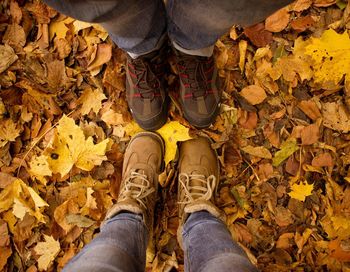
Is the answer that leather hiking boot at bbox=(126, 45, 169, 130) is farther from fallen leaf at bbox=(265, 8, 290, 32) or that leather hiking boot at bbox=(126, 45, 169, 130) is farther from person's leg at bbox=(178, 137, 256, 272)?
fallen leaf at bbox=(265, 8, 290, 32)

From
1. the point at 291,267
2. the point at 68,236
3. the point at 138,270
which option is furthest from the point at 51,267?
the point at 291,267

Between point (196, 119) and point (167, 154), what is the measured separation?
0.23 meters

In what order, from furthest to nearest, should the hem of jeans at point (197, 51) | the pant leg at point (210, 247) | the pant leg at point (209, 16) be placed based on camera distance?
the hem of jeans at point (197, 51) → the pant leg at point (210, 247) → the pant leg at point (209, 16)

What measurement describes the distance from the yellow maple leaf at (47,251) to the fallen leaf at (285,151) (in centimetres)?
99

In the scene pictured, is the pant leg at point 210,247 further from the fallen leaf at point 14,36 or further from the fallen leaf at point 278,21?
the fallen leaf at point 14,36

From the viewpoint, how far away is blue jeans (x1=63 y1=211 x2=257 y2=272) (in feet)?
2.94

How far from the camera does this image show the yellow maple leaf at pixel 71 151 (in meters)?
1.45

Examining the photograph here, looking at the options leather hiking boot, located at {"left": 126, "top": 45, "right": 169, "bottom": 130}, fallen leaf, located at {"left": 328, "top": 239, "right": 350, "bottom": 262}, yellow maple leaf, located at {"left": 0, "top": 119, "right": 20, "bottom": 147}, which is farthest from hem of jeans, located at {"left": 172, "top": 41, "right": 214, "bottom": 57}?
fallen leaf, located at {"left": 328, "top": 239, "right": 350, "bottom": 262}

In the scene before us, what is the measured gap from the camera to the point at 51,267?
4.74 ft

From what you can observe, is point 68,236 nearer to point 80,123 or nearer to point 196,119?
point 80,123

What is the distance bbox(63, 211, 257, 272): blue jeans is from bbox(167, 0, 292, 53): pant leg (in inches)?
23.7

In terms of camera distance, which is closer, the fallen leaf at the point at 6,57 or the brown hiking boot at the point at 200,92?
the brown hiking boot at the point at 200,92

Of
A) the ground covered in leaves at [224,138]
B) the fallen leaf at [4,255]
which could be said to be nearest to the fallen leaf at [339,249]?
the ground covered in leaves at [224,138]

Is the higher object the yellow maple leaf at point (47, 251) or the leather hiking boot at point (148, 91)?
the leather hiking boot at point (148, 91)
